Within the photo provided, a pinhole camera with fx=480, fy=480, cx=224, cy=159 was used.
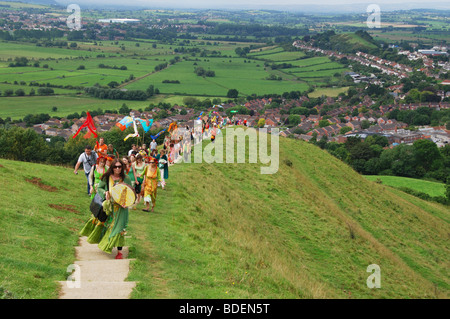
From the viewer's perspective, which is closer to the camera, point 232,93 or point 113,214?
point 113,214

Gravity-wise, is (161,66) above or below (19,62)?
below

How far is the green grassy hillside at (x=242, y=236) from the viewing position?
10977 mm

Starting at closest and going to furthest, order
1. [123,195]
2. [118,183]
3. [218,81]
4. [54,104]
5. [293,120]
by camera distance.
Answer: [123,195] < [118,183] < [54,104] < [293,120] < [218,81]

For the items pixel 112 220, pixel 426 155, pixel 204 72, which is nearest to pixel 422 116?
pixel 426 155

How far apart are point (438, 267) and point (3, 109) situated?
265ft


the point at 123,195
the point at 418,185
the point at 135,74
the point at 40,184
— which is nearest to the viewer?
the point at 123,195

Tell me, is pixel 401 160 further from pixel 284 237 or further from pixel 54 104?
pixel 54 104

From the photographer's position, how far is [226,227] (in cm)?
1816

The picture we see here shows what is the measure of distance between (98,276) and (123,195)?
2003 mm

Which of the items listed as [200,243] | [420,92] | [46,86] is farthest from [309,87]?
[200,243]

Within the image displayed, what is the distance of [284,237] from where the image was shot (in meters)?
21.3

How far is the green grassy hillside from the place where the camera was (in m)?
11.0

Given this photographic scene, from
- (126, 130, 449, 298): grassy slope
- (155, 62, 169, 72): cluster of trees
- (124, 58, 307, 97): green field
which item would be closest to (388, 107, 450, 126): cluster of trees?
(124, 58, 307, 97): green field
